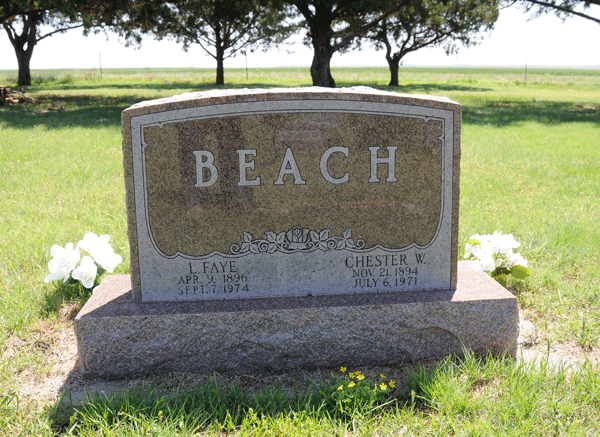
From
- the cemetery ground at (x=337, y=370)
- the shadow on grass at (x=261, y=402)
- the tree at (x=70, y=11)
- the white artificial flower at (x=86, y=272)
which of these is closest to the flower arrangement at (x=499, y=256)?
the cemetery ground at (x=337, y=370)

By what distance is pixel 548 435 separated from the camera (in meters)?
2.26

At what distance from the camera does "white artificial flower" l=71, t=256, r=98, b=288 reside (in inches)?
139

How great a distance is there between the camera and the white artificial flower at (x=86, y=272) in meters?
3.52

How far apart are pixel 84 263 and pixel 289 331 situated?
1.51 meters

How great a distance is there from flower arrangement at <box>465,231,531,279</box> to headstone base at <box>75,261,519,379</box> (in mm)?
701

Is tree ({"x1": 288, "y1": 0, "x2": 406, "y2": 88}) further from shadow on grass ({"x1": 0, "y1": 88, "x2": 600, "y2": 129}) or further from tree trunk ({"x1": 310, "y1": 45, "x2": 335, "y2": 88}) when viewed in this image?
shadow on grass ({"x1": 0, "y1": 88, "x2": 600, "y2": 129})

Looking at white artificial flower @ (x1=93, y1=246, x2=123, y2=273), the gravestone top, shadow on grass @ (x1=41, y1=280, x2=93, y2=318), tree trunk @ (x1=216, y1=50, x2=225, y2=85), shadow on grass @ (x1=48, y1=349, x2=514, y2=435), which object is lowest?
shadow on grass @ (x1=48, y1=349, x2=514, y2=435)

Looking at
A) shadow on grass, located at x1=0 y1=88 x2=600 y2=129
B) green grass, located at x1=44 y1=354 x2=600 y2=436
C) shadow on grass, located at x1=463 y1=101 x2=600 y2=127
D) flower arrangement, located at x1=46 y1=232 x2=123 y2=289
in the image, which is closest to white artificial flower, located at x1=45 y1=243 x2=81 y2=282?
flower arrangement, located at x1=46 y1=232 x2=123 y2=289

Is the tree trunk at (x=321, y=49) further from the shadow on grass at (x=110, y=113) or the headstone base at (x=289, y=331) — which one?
the headstone base at (x=289, y=331)

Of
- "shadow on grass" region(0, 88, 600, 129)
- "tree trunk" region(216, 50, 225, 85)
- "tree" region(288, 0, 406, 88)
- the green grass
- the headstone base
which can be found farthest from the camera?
"tree trunk" region(216, 50, 225, 85)

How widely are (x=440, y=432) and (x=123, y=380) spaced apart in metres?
1.56

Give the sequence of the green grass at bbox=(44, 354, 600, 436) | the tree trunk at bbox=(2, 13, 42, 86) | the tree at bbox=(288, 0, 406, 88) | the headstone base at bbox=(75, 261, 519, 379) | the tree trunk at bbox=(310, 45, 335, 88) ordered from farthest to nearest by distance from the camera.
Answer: the tree trunk at bbox=(2, 13, 42, 86) < the tree trunk at bbox=(310, 45, 335, 88) < the tree at bbox=(288, 0, 406, 88) < the headstone base at bbox=(75, 261, 519, 379) < the green grass at bbox=(44, 354, 600, 436)

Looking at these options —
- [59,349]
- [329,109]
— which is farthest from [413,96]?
[59,349]

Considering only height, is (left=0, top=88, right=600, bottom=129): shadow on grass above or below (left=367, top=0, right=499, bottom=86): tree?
below
